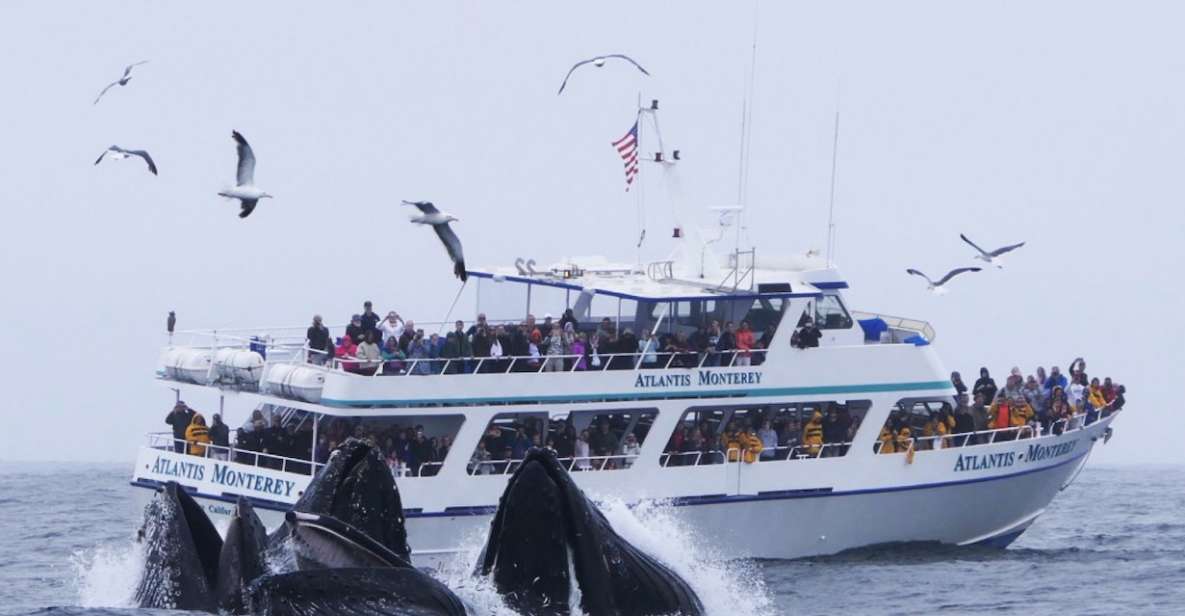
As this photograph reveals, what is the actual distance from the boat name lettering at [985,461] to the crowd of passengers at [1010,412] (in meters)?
0.34

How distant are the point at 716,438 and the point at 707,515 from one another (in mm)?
1528

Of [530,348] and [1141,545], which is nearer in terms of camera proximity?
[530,348]

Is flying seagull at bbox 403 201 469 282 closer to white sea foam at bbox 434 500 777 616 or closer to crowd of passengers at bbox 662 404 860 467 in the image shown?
white sea foam at bbox 434 500 777 616

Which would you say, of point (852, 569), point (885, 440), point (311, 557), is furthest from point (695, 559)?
point (311, 557)

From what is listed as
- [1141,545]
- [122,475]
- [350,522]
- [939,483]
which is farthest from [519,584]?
[122,475]

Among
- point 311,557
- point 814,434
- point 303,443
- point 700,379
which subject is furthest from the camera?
point 814,434

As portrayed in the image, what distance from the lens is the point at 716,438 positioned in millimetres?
38125

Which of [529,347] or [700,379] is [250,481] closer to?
[529,347]

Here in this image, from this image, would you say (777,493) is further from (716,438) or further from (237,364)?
(237,364)

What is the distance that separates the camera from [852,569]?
1444 inches

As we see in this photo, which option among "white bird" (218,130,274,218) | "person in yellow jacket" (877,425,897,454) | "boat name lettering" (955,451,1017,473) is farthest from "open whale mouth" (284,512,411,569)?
"boat name lettering" (955,451,1017,473)

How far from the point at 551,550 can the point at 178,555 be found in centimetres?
343

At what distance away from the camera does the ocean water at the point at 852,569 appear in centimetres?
2452

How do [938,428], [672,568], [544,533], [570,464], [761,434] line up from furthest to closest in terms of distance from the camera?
[938,428]
[761,434]
[570,464]
[672,568]
[544,533]
